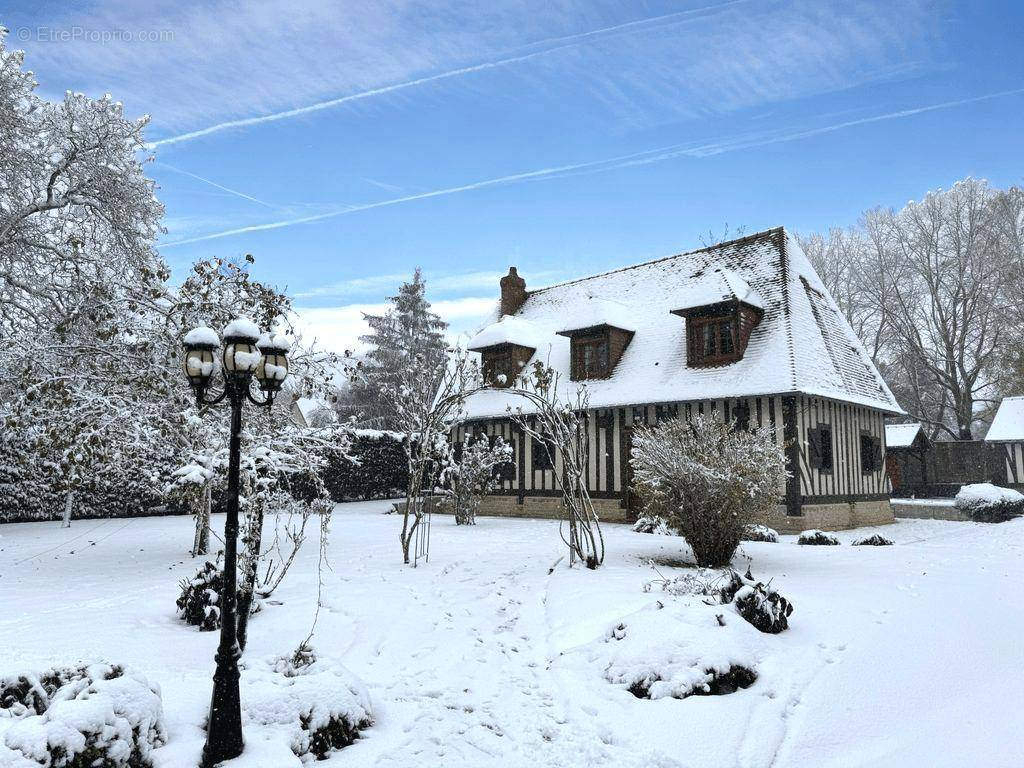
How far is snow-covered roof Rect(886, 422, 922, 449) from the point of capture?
26.9 meters

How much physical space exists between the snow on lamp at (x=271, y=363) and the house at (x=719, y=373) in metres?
8.91

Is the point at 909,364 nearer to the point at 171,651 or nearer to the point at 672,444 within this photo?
the point at 672,444

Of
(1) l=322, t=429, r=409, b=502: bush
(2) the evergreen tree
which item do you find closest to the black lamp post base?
(1) l=322, t=429, r=409, b=502: bush

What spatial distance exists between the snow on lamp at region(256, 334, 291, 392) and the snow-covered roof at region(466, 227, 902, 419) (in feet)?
35.9

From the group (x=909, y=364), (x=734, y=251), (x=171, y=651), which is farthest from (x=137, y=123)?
(x=909, y=364)

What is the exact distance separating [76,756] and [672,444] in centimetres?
759

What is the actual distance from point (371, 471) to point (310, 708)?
19.4m

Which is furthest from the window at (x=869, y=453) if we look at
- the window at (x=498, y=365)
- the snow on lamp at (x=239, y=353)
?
the snow on lamp at (x=239, y=353)

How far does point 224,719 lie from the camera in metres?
3.82

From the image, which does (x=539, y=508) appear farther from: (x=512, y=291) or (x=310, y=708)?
(x=310, y=708)

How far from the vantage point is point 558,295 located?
22156mm

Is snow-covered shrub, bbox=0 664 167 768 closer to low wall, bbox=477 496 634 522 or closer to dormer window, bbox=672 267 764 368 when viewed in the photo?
low wall, bbox=477 496 634 522

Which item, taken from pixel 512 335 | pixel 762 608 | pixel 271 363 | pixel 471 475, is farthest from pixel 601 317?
pixel 271 363

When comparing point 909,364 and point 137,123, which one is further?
point 909,364
